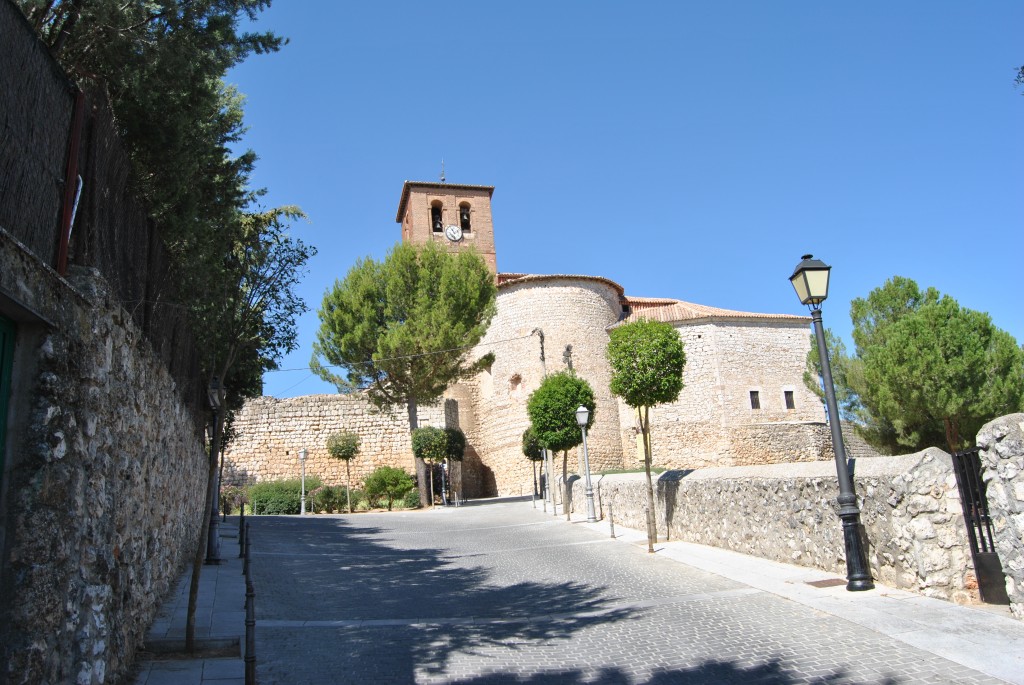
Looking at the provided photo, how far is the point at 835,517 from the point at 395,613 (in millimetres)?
4614

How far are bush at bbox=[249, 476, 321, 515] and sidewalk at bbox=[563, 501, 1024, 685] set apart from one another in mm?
19894

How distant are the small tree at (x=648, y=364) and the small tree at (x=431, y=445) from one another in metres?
13.7

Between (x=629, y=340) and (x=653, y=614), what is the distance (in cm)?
683

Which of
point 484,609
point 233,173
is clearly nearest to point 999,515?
point 484,609

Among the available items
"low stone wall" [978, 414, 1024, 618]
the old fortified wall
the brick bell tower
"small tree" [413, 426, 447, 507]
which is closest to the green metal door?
the old fortified wall

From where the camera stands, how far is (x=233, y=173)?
9.20m

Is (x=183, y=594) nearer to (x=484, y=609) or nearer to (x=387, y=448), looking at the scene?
(x=484, y=609)

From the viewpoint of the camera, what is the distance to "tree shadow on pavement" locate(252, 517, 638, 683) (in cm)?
539

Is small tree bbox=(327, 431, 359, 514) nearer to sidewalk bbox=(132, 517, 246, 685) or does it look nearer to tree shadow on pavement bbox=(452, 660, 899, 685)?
sidewalk bbox=(132, 517, 246, 685)

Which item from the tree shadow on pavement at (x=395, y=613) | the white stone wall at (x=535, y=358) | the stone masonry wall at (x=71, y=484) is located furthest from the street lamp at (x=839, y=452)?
the white stone wall at (x=535, y=358)

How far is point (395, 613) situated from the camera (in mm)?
7273

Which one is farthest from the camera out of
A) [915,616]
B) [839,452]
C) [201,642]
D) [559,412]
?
[559,412]

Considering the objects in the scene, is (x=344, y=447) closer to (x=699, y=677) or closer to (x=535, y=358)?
(x=535, y=358)

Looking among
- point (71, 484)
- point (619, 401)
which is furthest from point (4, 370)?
point (619, 401)
